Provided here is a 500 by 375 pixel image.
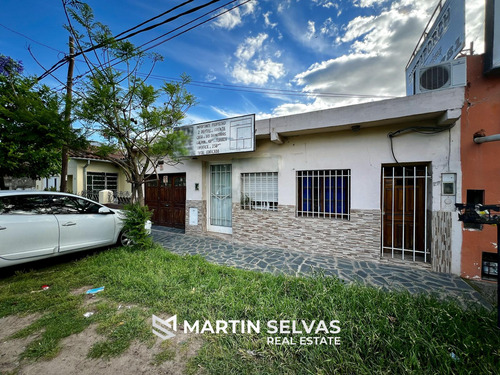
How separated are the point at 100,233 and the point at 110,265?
1080 mm

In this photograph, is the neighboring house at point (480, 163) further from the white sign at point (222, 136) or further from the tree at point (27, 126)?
the tree at point (27, 126)

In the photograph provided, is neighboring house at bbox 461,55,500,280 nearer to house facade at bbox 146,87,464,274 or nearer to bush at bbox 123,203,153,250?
house facade at bbox 146,87,464,274

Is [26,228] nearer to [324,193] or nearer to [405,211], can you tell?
[324,193]

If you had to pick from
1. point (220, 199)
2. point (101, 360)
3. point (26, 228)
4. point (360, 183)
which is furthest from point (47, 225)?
point (360, 183)

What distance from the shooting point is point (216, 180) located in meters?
7.19

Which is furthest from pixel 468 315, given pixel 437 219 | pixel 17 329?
pixel 17 329

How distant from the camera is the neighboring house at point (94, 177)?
10.3 metres

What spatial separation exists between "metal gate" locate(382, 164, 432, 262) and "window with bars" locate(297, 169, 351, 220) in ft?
2.74

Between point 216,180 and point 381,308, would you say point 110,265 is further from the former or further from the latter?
point 381,308

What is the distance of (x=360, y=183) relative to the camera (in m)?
4.80

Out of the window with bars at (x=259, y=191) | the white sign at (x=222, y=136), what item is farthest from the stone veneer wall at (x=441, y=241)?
the white sign at (x=222, y=136)

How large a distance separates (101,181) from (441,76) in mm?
14034

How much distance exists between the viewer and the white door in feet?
22.7

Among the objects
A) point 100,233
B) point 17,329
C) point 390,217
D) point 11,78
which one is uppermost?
point 11,78
